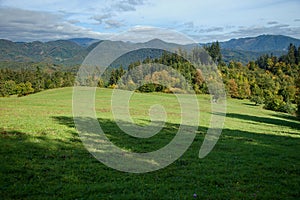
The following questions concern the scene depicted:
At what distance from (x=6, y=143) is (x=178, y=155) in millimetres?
10692

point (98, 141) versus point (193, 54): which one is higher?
point (193, 54)

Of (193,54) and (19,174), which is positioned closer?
(19,174)

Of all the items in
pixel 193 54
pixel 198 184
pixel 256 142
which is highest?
pixel 193 54

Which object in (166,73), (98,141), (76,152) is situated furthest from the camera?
(166,73)

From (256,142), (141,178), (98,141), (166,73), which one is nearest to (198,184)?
(141,178)

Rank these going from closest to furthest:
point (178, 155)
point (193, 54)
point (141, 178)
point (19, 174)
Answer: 1. point (19, 174)
2. point (141, 178)
3. point (178, 155)
4. point (193, 54)

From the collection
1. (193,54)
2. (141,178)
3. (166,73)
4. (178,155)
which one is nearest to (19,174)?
(141,178)

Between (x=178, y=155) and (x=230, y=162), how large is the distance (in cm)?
327

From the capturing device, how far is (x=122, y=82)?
120 meters

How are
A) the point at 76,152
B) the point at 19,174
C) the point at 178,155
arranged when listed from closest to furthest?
the point at 19,174 → the point at 76,152 → the point at 178,155

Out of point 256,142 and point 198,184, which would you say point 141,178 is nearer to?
point 198,184

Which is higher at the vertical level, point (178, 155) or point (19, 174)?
point (19, 174)

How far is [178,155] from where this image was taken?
17.3m

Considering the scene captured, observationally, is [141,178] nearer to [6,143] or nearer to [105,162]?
[105,162]
